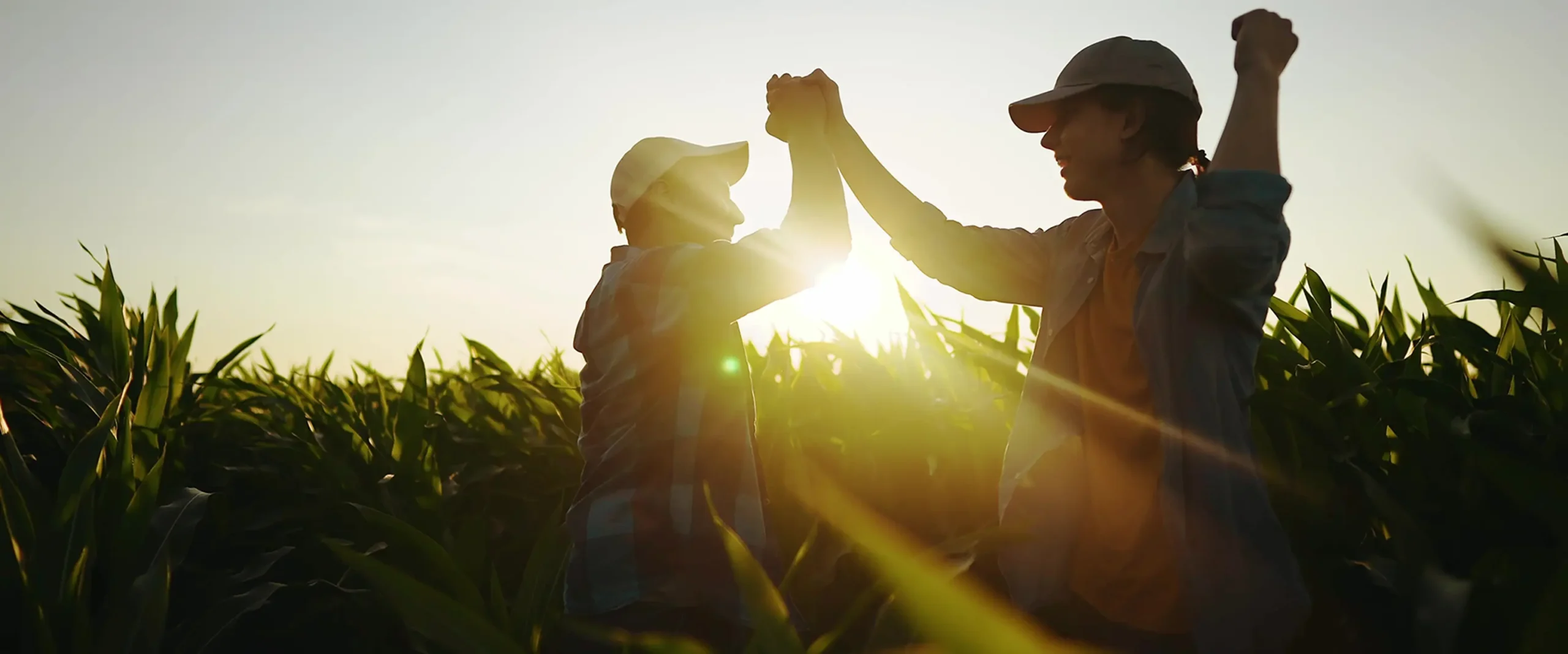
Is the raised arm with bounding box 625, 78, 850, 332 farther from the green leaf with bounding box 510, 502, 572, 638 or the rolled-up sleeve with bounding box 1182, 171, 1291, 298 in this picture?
the rolled-up sleeve with bounding box 1182, 171, 1291, 298

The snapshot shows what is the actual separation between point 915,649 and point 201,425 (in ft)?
10.7

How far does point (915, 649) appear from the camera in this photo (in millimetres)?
1150

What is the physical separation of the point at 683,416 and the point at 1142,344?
80 cm

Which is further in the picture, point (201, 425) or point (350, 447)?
point (201, 425)

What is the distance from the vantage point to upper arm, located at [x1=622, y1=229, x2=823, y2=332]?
5.80ft

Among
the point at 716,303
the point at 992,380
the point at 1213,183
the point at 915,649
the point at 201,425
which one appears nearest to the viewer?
the point at 915,649

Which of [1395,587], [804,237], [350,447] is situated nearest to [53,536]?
[350,447]

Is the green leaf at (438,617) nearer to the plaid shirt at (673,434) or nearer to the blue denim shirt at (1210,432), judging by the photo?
the plaid shirt at (673,434)

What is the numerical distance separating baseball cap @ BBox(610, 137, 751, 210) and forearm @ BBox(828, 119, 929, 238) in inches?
12.4

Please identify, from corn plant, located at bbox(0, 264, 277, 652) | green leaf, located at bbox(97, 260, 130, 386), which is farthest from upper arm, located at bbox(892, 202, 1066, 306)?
green leaf, located at bbox(97, 260, 130, 386)

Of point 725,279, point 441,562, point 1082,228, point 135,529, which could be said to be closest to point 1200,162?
point 1082,228

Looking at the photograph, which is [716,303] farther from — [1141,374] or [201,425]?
[201,425]

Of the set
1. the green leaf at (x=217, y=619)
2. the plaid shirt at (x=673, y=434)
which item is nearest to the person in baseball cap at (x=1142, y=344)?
the plaid shirt at (x=673, y=434)

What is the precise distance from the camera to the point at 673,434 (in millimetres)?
1793
